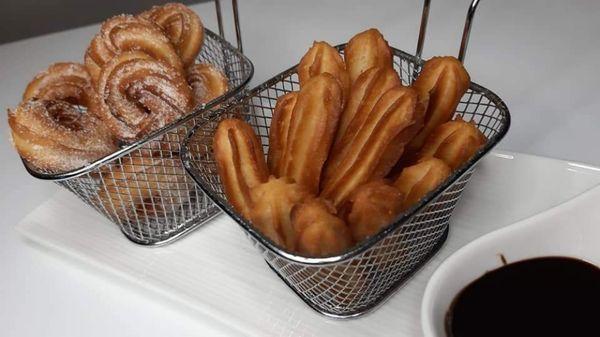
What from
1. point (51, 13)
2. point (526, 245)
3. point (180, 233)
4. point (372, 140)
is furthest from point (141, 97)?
point (51, 13)

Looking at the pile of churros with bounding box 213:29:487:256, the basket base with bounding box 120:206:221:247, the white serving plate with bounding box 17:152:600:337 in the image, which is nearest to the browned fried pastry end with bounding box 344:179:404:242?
the pile of churros with bounding box 213:29:487:256

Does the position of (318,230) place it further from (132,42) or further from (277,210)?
(132,42)

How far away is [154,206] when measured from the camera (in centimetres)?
59

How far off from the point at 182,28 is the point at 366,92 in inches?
10.3

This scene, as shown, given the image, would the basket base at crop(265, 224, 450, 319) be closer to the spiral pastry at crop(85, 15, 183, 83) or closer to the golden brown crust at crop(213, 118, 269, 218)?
the golden brown crust at crop(213, 118, 269, 218)

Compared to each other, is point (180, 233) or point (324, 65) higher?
point (324, 65)

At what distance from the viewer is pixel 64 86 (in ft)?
2.08

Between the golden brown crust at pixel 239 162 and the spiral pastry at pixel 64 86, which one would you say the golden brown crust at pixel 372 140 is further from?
the spiral pastry at pixel 64 86

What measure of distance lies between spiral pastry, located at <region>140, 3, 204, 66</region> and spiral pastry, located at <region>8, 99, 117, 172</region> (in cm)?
14

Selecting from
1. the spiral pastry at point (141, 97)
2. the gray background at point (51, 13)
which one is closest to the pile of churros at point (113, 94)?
the spiral pastry at point (141, 97)

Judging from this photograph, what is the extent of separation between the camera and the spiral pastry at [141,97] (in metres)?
0.58

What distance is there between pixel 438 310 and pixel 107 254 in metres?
0.33

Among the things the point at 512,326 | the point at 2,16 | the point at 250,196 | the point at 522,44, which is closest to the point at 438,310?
the point at 512,326

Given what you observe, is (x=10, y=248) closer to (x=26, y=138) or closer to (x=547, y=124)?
(x=26, y=138)
